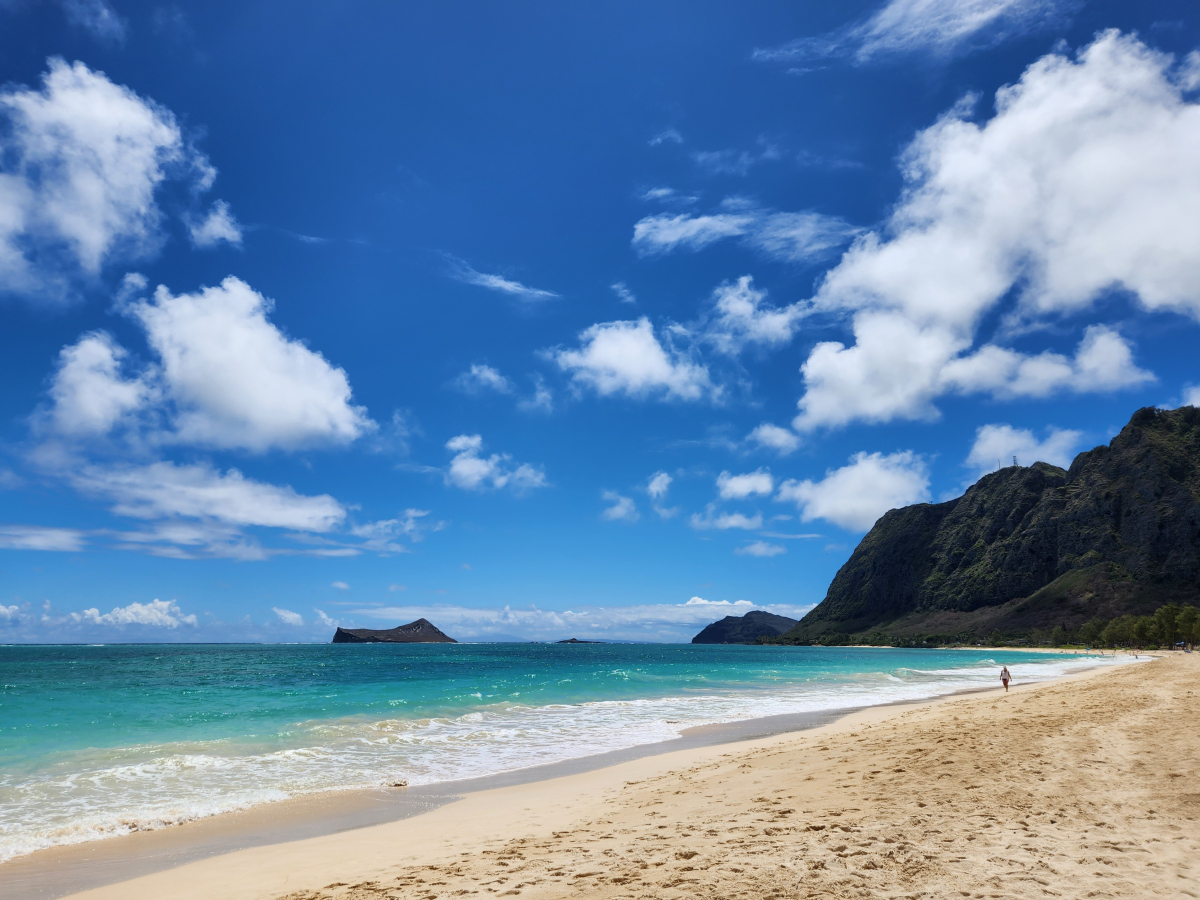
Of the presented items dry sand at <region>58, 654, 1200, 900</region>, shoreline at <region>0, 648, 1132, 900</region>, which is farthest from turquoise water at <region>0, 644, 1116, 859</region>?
dry sand at <region>58, 654, 1200, 900</region>

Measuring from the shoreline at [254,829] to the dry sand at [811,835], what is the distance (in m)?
0.52

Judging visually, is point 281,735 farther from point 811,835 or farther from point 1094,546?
point 1094,546

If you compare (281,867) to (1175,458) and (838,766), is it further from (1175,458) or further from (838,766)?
(1175,458)

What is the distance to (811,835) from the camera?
316 inches

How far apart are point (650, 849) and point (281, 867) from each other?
207 inches

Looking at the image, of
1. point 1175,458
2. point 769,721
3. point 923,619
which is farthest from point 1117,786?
point 923,619

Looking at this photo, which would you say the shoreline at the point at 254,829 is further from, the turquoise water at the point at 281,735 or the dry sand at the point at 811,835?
the turquoise water at the point at 281,735

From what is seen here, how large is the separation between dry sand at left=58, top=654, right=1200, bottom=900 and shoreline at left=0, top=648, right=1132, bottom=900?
52 centimetres

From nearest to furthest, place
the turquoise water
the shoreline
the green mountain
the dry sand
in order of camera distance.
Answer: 1. the dry sand
2. the shoreline
3. the turquoise water
4. the green mountain

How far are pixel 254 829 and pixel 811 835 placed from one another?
959 centimetres

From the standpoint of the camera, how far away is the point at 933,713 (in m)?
22.3

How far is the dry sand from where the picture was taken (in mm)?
6539

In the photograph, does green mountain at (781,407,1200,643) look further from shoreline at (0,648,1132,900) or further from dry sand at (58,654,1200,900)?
shoreline at (0,648,1132,900)

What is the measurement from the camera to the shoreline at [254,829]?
895 centimetres
